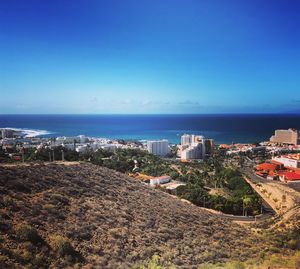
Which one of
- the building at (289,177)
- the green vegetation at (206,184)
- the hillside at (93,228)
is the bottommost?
the building at (289,177)

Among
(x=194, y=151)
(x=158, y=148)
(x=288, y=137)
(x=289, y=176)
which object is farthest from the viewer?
(x=288, y=137)

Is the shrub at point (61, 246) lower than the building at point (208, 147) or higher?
higher

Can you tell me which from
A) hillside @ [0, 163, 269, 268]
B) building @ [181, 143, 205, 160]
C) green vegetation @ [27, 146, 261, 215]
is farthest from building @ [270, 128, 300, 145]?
hillside @ [0, 163, 269, 268]

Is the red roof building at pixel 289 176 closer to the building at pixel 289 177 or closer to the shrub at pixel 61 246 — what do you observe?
the building at pixel 289 177

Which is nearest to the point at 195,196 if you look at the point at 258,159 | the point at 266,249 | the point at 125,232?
the point at 266,249

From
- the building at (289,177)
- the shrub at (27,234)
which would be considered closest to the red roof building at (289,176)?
the building at (289,177)

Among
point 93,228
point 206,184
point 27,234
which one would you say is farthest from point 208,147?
point 27,234

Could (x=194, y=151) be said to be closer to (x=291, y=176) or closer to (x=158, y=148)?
(x=158, y=148)
